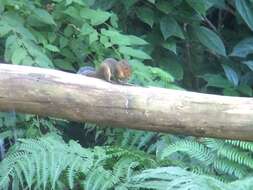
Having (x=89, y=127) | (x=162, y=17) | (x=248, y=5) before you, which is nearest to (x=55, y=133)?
(x=89, y=127)

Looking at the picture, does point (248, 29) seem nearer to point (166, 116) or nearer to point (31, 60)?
point (31, 60)

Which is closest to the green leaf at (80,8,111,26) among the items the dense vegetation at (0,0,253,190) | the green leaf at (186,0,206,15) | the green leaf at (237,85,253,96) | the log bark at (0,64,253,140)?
the dense vegetation at (0,0,253,190)

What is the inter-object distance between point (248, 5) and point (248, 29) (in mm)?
369

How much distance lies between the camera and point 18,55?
111 inches

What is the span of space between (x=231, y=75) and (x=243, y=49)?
6.5 inches

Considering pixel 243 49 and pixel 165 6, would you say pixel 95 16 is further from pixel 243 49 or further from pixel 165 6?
pixel 243 49

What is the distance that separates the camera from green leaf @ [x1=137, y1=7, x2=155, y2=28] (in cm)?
369

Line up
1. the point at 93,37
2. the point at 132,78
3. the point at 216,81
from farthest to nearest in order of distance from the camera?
the point at 216,81
the point at 93,37
the point at 132,78

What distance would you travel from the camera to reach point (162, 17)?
148 inches

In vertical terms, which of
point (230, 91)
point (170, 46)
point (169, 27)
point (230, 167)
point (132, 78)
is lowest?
point (230, 167)

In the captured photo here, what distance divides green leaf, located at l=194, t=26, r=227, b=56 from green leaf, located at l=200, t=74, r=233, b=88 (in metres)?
0.15

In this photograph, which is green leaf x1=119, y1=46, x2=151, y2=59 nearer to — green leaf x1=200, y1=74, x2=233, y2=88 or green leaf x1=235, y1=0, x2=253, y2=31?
green leaf x1=200, y1=74, x2=233, y2=88

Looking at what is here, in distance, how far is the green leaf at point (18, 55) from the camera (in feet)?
9.14

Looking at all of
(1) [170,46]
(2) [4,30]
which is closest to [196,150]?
(2) [4,30]
